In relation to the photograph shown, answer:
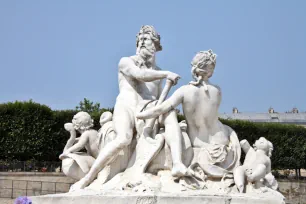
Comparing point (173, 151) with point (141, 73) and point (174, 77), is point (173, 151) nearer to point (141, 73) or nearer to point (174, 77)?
point (174, 77)

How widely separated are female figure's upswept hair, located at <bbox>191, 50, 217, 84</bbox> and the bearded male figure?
32 centimetres

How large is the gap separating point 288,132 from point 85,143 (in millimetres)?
26955

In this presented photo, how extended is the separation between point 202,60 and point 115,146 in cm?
190

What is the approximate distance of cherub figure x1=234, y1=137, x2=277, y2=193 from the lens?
8.31 metres

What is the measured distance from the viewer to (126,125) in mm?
8867

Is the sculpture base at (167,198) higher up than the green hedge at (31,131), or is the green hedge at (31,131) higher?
the green hedge at (31,131)

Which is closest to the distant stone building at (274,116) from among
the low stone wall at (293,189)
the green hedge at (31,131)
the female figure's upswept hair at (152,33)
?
the low stone wall at (293,189)

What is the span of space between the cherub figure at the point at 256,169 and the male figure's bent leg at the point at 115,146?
5.81ft

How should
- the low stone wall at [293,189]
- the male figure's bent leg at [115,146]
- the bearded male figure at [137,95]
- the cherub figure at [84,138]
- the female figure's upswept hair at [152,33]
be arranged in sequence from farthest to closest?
the low stone wall at [293,189] → the female figure's upswept hair at [152,33] → the cherub figure at [84,138] → the male figure's bent leg at [115,146] → the bearded male figure at [137,95]

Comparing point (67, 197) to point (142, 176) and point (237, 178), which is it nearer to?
point (142, 176)

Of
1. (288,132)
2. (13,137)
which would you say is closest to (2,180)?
(13,137)

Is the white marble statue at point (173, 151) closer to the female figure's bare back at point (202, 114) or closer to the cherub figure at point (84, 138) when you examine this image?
the female figure's bare back at point (202, 114)

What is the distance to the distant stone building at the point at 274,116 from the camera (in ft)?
241

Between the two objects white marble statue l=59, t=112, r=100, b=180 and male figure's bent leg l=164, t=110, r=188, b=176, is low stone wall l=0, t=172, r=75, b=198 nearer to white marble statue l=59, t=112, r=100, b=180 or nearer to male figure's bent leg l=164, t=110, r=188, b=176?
white marble statue l=59, t=112, r=100, b=180
